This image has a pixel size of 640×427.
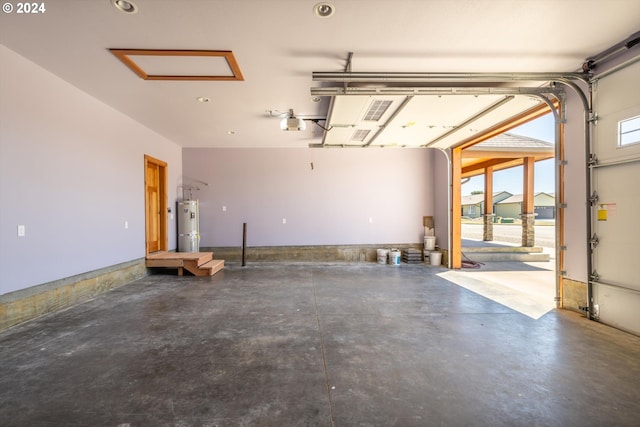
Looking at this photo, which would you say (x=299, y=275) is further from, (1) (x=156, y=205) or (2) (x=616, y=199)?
(2) (x=616, y=199)

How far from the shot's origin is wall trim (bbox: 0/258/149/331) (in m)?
3.05

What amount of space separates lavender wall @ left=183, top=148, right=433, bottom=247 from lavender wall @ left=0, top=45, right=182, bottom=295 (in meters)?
2.13

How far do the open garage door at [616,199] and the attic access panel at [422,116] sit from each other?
0.90 meters

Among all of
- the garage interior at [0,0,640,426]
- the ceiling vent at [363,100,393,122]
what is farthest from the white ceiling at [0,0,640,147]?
the ceiling vent at [363,100,393,122]

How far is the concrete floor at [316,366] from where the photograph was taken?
5.69ft

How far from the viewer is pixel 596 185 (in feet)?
10.6

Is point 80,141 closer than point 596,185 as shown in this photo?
No

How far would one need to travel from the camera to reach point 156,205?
20.9 ft

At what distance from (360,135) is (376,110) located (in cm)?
151

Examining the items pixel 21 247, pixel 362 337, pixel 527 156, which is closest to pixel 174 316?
pixel 21 247

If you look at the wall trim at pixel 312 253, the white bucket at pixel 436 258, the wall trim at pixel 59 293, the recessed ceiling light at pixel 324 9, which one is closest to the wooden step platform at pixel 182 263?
the wall trim at pixel 59 293

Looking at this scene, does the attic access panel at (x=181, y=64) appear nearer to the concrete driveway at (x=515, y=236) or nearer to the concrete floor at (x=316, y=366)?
the concrete floor at (x=316, y=366)

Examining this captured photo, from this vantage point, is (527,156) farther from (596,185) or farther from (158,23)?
(158,23)

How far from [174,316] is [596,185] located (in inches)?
219
